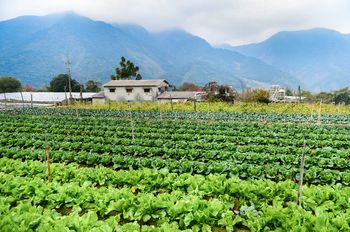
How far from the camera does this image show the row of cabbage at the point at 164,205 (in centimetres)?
475

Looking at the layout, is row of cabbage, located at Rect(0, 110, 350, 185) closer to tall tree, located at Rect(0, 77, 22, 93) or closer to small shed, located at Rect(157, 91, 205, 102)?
small shed, located at Rect(157, 91, 205, 102)

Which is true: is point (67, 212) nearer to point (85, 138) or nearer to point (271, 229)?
point (271, 229)

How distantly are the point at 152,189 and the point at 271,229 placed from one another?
9.67ft

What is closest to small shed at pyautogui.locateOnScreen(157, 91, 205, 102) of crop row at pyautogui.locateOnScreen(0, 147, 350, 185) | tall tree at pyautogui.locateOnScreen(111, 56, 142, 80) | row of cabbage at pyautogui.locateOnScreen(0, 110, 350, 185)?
tall tree at pyautogui.locateOnScreen(111, 56, 142, 80)

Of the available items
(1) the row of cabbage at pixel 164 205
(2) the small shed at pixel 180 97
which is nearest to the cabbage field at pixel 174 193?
(1) the row of cabbage at pixel 164 205

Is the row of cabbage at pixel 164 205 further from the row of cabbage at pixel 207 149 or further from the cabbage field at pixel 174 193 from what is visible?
the row of cabbage at pixel 207 149

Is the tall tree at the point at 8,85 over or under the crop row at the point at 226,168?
over

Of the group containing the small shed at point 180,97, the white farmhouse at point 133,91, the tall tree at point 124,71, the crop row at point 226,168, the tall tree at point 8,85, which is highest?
the tall tree at point 124,71

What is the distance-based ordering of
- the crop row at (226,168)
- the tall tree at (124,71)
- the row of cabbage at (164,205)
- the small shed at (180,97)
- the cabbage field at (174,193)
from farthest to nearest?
Result: the tall tree at (124,71)
the small shed at (180,97)
the crop row at (226,168)
the cabbage field at (174,193)
the row of cabbage at (164,205)

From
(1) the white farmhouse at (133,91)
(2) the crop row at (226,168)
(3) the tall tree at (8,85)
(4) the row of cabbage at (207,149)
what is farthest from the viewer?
(3) the tall tree at (8,85)

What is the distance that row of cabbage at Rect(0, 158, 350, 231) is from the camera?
475 centimetres

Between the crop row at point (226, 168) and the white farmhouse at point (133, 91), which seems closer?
the crop row at point (226, 168)

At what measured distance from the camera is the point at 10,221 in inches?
175

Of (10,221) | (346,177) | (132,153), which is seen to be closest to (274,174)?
(346,177)
